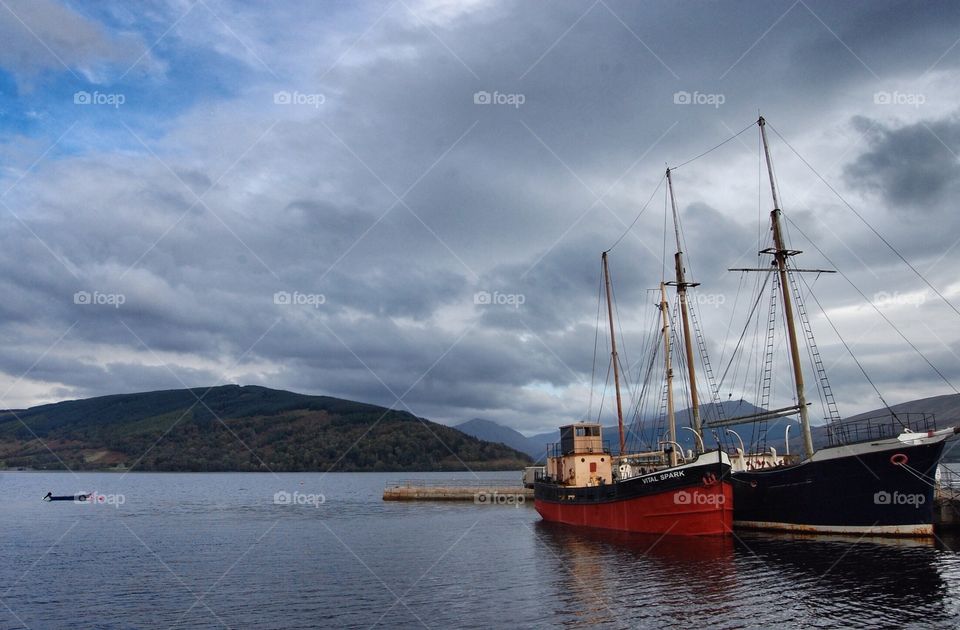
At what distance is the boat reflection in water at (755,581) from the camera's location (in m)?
25.4

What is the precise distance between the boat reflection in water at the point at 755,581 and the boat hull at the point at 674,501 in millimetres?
1258

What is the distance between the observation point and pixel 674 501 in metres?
45.6

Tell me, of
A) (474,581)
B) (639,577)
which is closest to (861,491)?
(639,577)

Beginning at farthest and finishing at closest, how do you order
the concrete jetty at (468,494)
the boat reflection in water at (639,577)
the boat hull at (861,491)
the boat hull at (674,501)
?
the concrete jetty at (468,494) < the boat hull at (674,501) < the boat hull at (861,491) < the boat reflection in water at (639,577)

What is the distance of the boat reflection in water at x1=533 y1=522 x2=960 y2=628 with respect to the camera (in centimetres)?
2542

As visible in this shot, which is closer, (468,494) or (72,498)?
(468,494)

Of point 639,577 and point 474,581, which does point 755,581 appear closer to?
point 639,577

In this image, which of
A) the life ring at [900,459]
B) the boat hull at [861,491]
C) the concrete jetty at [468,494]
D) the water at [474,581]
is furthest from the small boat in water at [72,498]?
the life ring at [900,459]

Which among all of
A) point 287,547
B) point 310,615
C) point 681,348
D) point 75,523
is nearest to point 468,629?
point 310,615

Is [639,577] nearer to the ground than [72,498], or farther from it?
nearer to the ground

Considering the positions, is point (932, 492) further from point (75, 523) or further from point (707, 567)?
point (75, 523)

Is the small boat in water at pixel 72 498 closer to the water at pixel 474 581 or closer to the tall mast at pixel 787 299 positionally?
the water at pixel 474 581

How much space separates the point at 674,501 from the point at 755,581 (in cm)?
1415

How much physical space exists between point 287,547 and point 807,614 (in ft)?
125
